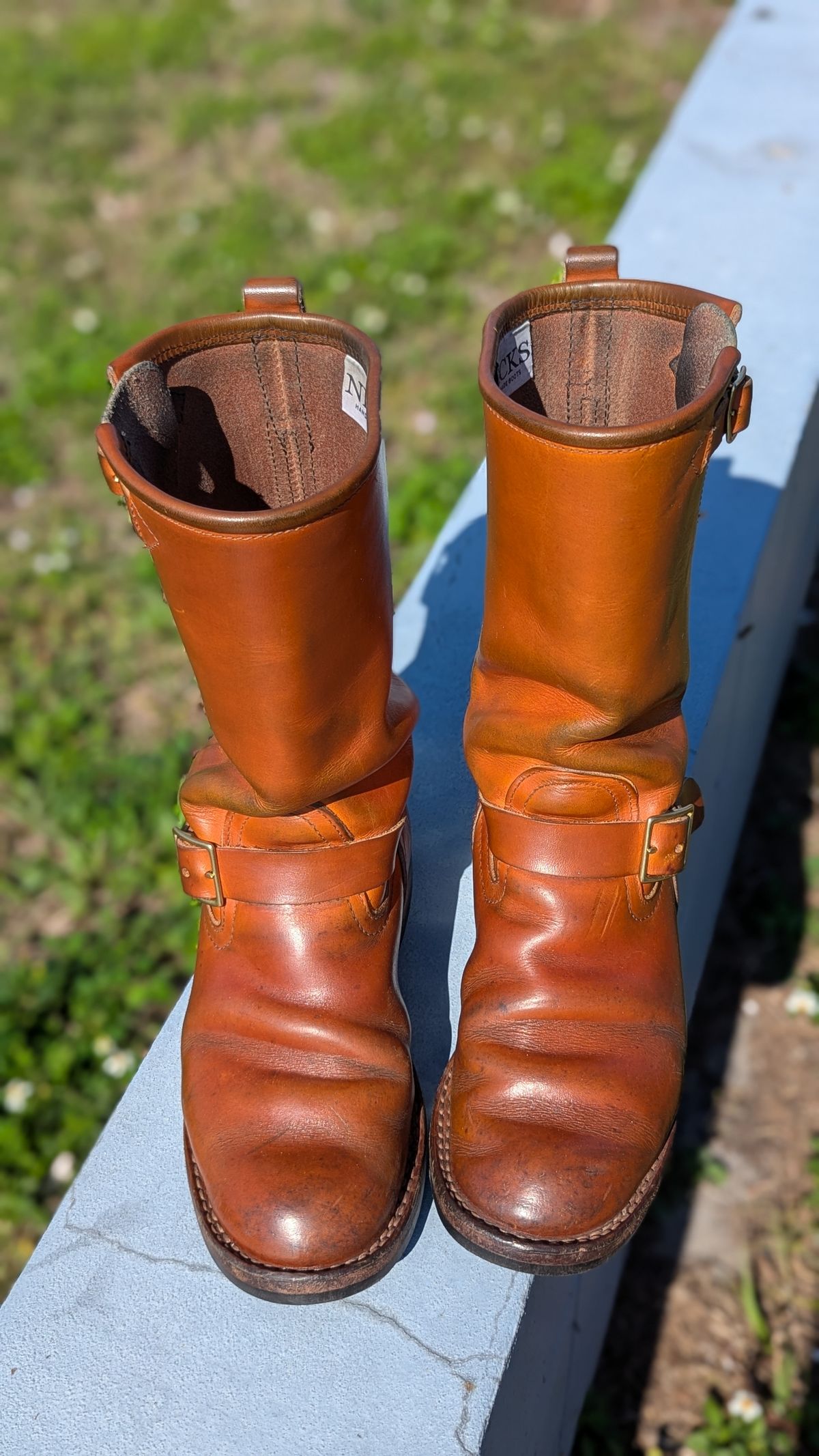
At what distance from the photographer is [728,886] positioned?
254 cm

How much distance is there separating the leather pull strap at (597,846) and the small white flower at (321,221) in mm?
3339

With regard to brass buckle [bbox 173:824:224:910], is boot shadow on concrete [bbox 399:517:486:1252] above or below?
below

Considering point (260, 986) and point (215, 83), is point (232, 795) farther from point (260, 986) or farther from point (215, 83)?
point (215, 83)

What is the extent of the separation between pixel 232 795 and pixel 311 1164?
421mm

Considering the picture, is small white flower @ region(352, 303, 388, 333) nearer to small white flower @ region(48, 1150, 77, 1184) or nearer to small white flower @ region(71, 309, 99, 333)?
small white flower @ region(71, 309, 99, 333)

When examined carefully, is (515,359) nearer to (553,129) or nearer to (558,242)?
(558,242)

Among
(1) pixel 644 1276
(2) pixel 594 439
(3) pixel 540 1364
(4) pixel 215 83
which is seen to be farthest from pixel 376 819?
(4) pixel 215 83

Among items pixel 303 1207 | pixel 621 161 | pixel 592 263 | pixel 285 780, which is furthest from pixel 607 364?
pixel 621 161

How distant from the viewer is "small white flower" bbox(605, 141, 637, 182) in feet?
13.9

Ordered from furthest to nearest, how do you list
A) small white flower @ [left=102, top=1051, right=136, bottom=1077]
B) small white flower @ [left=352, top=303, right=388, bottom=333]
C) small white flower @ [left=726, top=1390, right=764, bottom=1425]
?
small white flower @ [left=352, top=303, right=388, bottom=333], small white flower @ [left=102, top=1051, right=136, bottom=1077], small white flower @ [left=726, top=1390, right=764, bottom=1425]

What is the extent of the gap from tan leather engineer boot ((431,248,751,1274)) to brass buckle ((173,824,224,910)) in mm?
321

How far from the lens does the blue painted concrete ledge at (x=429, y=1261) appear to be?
4.30 feet

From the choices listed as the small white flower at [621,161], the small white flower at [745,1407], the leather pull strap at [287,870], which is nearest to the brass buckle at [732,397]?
the leather pull strap at [287,870]

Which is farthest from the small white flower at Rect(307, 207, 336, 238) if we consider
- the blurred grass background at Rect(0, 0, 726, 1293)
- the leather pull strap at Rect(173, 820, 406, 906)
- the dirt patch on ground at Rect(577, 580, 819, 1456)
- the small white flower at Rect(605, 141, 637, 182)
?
the leather pull strap at Rect(173, 820, 406, 906)
